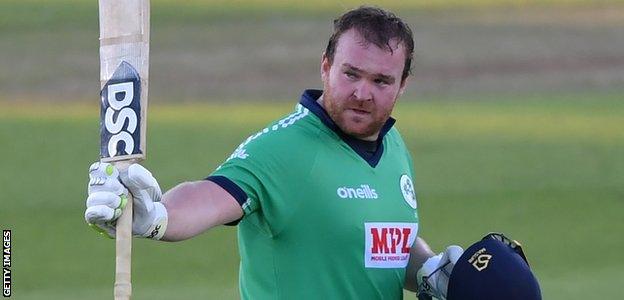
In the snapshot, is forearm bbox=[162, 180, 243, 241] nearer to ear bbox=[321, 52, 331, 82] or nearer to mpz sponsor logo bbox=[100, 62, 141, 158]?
mpz sponsor logo bbox=[100, 62, 141, 158]

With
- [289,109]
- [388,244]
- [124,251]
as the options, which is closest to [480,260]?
[388,244]

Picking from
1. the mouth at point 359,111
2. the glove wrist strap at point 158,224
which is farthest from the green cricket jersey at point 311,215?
the glove wrist strap at point 158,224

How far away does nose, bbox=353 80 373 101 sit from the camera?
536 cm

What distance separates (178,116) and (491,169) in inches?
253

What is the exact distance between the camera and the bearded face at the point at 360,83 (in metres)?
5.38

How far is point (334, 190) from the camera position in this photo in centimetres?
536

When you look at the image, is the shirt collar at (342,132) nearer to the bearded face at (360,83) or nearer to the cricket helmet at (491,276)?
the bearded face at (360,83)

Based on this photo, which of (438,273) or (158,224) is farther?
(438,273)

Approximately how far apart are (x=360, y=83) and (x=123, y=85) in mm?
1035

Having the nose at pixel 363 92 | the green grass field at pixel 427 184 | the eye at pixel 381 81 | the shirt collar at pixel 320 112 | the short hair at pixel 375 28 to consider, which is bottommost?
the green grass field at pixel 427 184

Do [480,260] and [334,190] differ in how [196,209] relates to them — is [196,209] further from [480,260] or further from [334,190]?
[480,260]

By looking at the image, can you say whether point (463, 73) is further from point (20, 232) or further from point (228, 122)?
point (20, 232)

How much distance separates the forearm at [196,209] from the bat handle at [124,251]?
8.2 inches

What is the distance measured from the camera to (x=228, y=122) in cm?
2228
